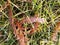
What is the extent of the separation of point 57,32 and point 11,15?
390 mm

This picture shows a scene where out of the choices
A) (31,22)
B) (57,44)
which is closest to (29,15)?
(31,22)

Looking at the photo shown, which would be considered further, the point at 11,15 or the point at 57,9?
the point at 57,9

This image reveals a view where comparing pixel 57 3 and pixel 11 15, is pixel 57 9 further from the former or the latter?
pixel 11 15

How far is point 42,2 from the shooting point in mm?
1465

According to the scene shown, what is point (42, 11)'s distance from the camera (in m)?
1.48

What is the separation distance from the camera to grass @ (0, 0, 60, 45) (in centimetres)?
143

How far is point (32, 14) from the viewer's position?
148 cm

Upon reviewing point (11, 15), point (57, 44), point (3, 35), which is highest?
point (11, 15)

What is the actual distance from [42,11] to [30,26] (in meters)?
0.16

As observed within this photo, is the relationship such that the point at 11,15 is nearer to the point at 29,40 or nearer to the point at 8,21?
the point at 8,21

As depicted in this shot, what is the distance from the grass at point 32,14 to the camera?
4.68ft

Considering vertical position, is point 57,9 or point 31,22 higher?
point 57,9

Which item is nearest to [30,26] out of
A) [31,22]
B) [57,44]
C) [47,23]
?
[31,22]

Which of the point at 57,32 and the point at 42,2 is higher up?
the point at 42,2
